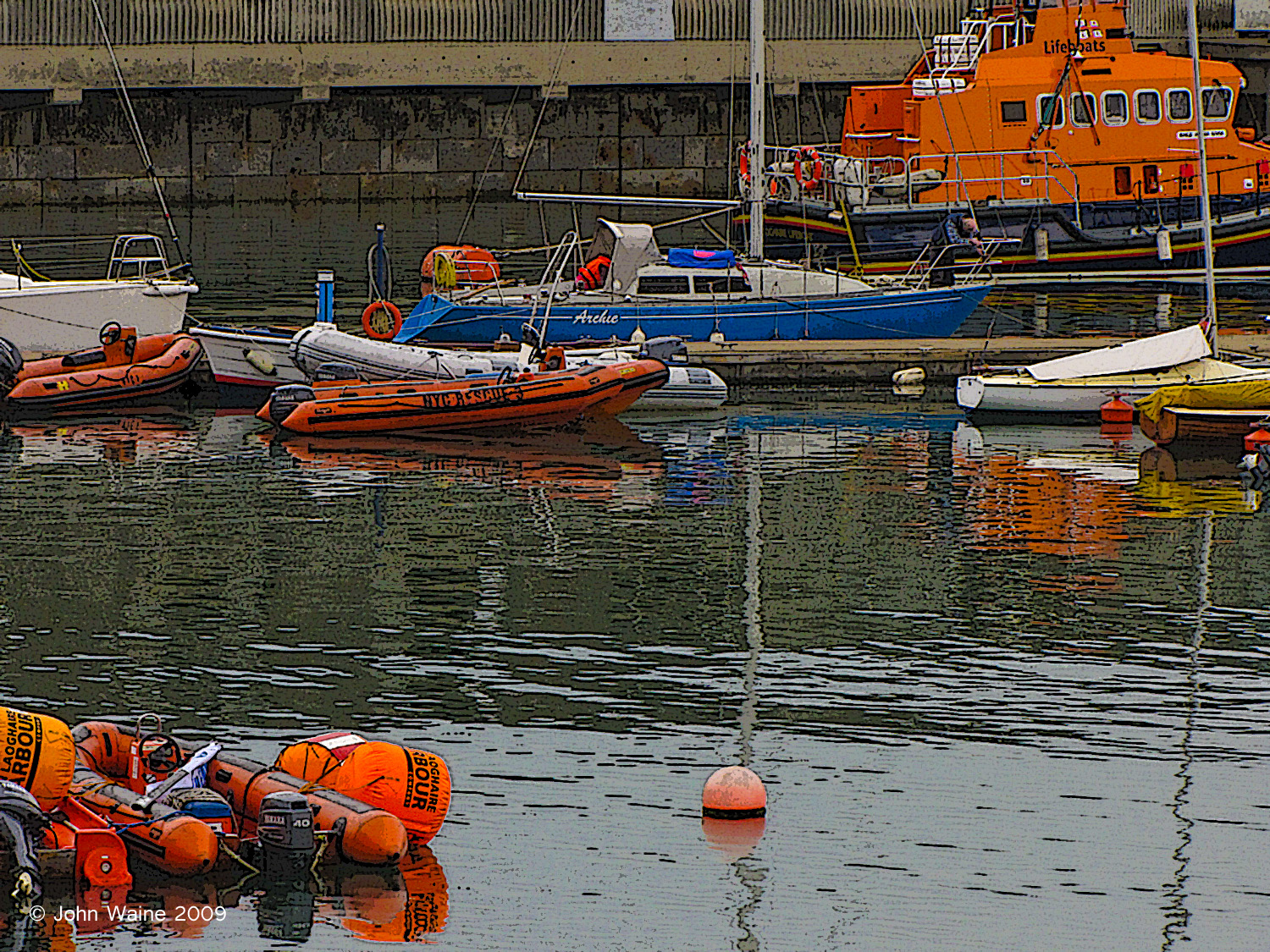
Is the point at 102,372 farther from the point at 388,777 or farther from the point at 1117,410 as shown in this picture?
the point at 388,777

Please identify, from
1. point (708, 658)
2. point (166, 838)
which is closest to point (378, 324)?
point (708, 658)

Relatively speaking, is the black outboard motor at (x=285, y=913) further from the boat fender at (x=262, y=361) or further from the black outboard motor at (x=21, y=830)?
the boat fender at (x=262, y=361)

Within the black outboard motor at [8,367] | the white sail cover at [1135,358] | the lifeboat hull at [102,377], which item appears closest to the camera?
the white sail cover at [1135,358]

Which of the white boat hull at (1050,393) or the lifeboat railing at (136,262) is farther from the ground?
the lifeboat railing at (136,262)

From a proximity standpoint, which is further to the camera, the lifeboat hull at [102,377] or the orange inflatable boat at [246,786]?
the lifeboat hull at [102,377]

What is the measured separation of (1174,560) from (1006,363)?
402 inches

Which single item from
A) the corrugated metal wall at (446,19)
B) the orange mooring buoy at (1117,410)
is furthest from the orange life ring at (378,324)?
the corrugated metal wall at (446,19)

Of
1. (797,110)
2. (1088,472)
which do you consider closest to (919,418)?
(1088,472)

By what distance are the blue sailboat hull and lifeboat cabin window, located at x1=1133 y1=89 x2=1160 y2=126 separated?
8.65 metres

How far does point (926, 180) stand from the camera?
38.2 meters

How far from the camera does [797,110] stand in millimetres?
56312

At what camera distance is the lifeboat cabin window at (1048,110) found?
38.7 metres

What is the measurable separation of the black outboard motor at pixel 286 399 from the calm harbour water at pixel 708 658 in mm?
583

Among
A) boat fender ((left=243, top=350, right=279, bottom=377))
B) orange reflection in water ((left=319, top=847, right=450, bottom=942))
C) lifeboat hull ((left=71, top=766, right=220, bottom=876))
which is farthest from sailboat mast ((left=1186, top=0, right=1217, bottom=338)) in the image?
lifeboat hull ((left=71, top=766, right=220, bottom=876))
